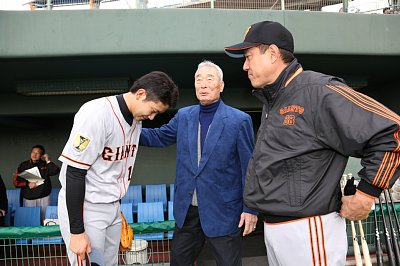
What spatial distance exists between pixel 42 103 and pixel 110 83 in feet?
5.68

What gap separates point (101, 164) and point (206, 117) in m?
0.83

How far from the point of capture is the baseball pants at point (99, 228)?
6.59 ft

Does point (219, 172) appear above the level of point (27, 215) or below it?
above

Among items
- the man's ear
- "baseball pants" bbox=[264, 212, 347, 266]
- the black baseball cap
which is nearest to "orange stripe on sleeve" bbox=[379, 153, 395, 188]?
"baseball pants" bbox=[264, 212, 347, 266]

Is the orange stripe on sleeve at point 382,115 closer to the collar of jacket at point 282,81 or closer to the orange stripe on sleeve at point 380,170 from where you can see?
the orange stripe on sleeve at point 380,170

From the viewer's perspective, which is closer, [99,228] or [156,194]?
[99,228]

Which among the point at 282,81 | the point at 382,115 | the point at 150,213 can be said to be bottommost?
the point at 150,213

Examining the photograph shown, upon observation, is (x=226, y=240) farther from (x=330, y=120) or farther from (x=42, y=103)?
(x=42, y=103)

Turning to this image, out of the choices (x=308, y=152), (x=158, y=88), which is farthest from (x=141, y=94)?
(x=308, y=152)

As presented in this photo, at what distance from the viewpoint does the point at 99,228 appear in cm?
205

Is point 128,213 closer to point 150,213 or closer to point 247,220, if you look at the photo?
point 150,213

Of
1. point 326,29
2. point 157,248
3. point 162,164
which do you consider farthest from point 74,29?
point 162,164

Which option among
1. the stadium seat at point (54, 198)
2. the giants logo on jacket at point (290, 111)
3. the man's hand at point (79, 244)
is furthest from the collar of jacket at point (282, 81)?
the stadium seat at point (54, 198)

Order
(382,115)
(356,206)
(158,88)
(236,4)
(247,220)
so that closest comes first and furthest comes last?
(382,115) → (356,206) → (158,88) → (247,220) → (236,4)
